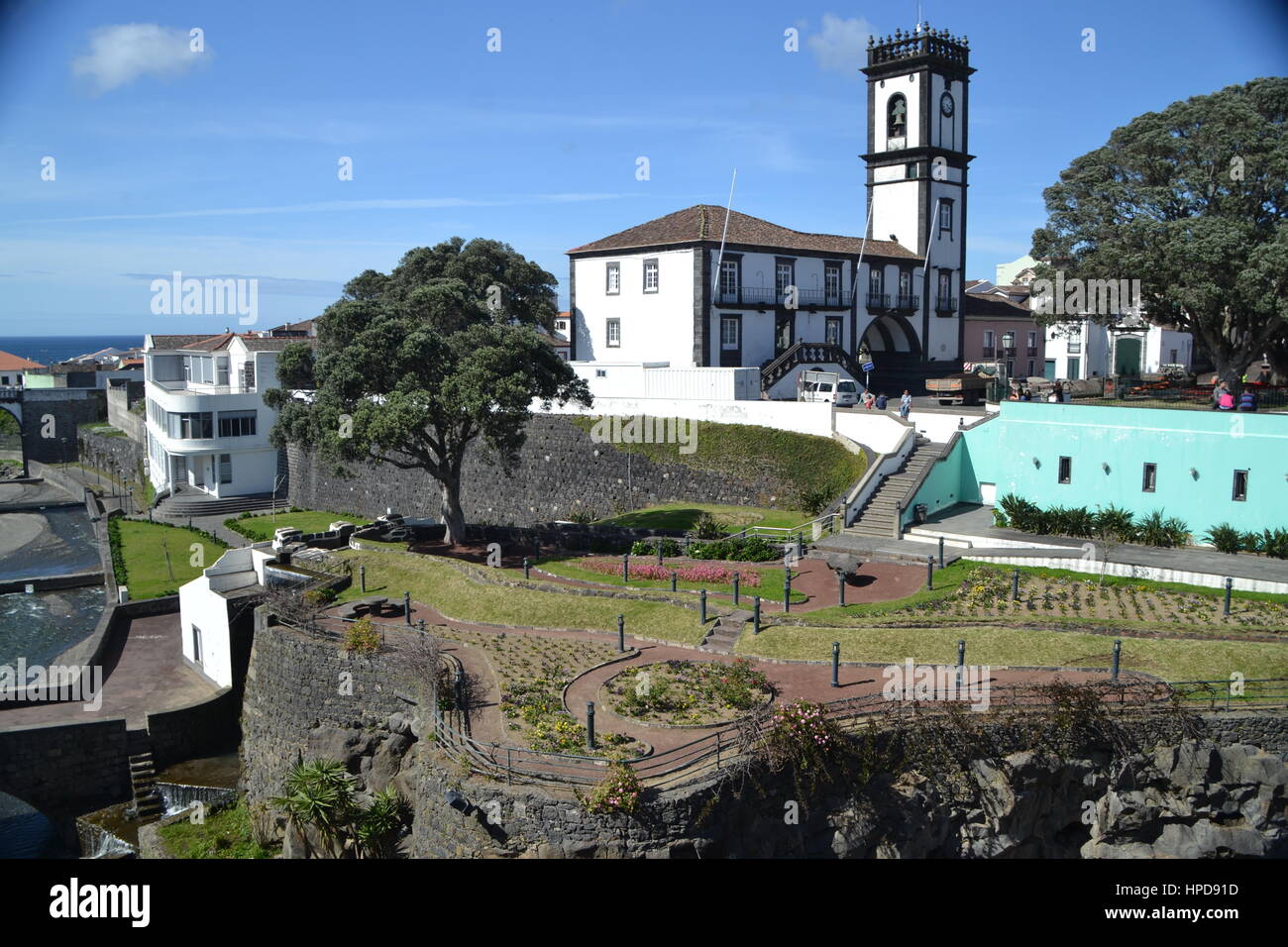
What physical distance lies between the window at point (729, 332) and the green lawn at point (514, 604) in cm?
2001

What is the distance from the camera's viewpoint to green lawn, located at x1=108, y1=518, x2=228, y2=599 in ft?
127

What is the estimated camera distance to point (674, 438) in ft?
135

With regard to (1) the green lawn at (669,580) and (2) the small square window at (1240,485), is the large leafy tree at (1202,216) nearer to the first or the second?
(2) the small square window at (1240,485)

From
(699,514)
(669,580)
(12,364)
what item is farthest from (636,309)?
(12,364)

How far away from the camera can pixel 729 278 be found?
4581 centimetres

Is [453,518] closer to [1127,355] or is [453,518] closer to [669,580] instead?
[669,580]

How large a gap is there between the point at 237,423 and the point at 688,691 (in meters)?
43.3

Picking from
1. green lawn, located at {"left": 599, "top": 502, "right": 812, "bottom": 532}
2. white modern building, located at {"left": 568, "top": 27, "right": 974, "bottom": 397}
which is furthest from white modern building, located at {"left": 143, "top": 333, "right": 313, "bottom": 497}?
green lawn, located at {"left": 599, "top": 502, "right": 812, "bottom": 532}

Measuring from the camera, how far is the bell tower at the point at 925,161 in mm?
52375

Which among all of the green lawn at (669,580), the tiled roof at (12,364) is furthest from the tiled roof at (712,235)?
the tiled roof at (12,364)

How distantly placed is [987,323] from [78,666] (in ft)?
167

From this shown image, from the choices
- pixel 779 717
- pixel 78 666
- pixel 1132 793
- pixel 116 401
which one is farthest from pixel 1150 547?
pixel 116 401

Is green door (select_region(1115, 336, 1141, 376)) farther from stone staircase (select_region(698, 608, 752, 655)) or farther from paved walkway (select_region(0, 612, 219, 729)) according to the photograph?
paved walkway (select_region(0, 612, 219, 729))

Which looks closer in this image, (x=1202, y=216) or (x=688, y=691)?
(x=688, y=691)
